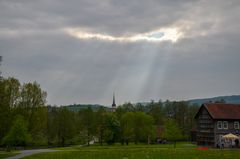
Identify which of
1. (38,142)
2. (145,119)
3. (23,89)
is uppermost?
(23,89)

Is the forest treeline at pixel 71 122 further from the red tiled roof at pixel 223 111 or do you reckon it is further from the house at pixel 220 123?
the red tiled roof at pixel 223 111

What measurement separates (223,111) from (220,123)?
2868 mm

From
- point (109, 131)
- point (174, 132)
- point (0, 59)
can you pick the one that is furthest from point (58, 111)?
point (0, 59)

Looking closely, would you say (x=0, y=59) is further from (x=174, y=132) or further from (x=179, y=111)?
(x=179, y=111)

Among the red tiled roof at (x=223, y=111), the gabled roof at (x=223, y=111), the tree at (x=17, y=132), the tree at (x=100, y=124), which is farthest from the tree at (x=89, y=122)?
the tree at (x=17, y=132)

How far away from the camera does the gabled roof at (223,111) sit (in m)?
74.2

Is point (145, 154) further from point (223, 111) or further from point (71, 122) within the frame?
point (71, 122)

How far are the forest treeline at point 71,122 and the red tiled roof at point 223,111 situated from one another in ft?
26.3

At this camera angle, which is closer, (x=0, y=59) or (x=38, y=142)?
(x=0, y=59)

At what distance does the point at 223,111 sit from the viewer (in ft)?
248

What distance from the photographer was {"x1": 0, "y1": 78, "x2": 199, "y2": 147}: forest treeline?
2566 inches

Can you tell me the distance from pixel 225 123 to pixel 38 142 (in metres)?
42.1

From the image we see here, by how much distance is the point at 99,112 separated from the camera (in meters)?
97.2

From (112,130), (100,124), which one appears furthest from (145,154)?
(100,124)
